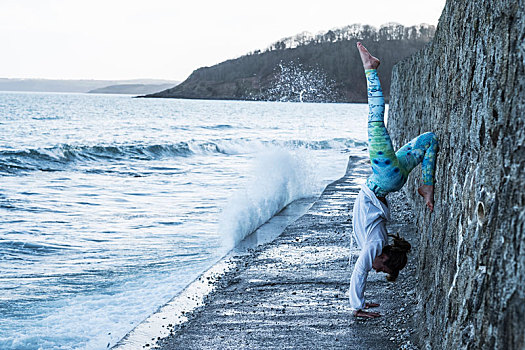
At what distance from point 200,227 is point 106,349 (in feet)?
17.6

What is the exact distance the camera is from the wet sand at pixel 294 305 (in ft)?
14.8

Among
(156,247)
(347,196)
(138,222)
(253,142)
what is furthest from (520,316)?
(253,142)

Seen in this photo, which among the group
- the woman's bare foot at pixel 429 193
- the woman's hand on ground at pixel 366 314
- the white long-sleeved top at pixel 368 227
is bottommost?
the woman's hand on ground at pixel 366 314

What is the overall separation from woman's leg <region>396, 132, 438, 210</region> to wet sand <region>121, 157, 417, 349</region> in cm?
112

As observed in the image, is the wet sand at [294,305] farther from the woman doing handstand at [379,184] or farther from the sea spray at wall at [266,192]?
the sea spray at wall at [266,192]

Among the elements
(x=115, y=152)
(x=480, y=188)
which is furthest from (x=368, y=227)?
(x=115, y=152)

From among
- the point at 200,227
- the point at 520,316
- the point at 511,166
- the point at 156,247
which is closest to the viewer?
the point at 520,316

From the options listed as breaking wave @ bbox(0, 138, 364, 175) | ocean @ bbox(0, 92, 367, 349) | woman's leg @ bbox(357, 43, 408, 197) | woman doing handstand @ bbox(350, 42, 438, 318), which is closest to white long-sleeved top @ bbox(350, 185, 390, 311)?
woman doing handstand @ bbox(350, 42, 438, 318)

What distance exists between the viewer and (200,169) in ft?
74.0

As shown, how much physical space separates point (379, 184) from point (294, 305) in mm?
1621

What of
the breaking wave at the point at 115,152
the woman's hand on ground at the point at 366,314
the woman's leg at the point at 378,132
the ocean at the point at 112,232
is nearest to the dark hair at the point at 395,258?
the woman's hand on ground at the point at 366,314

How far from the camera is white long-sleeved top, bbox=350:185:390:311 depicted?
4.46m

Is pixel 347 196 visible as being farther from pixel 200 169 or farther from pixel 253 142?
pixel 253 142

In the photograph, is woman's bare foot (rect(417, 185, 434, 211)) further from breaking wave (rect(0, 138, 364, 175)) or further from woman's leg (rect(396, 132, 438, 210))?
breaking wave (rect(0, 138, 364, 175))
